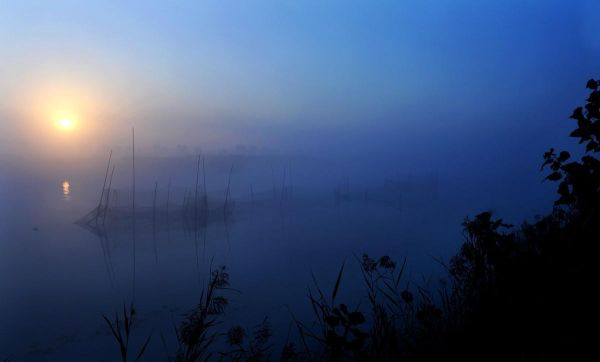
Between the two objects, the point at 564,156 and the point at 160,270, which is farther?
the point at 160,270

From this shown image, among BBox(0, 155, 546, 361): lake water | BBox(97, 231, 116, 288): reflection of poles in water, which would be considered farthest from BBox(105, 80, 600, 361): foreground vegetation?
BBox(97, 231, 116, 288): reflection of poles in water

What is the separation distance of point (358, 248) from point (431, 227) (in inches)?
449

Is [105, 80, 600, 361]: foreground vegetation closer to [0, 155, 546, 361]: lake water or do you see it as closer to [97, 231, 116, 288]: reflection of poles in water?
[0, 155, 546, 361]: lake water

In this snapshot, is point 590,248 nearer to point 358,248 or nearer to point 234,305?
point 234,305

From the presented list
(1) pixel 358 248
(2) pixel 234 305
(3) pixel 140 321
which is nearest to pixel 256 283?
(2) pixel 234 305

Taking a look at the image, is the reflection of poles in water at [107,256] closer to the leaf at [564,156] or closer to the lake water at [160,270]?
the lake water at [160,270]

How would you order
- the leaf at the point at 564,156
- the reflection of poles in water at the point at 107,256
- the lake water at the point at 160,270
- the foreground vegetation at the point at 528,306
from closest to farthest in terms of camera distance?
1. the foreground vegetation at the point at 528,306
2. the leaf at the point at 564,156
3. the lake water at the point at 160,270
4. the reflection of poles in water at the point at 107,256

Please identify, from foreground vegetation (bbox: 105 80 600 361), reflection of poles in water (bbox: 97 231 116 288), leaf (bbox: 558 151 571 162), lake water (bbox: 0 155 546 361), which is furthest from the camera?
reflection of poles in water (bbox: 97 231 116 288)

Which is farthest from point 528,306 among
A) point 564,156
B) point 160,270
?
point 160,270

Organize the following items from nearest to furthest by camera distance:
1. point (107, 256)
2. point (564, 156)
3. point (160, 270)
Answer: point (564, 156)
point (160, 270)
point (107, 256)

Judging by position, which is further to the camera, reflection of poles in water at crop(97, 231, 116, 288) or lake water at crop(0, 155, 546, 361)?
reflection of poles in water at crop(97, 231, 116, 288)

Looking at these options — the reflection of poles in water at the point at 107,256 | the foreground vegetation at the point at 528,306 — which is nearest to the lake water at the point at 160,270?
the reflection of poles in water at the point at 107,256

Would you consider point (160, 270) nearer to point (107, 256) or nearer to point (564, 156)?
point (107, 256)

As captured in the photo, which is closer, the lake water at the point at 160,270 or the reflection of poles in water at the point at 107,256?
the lake water at the point at 160,270
